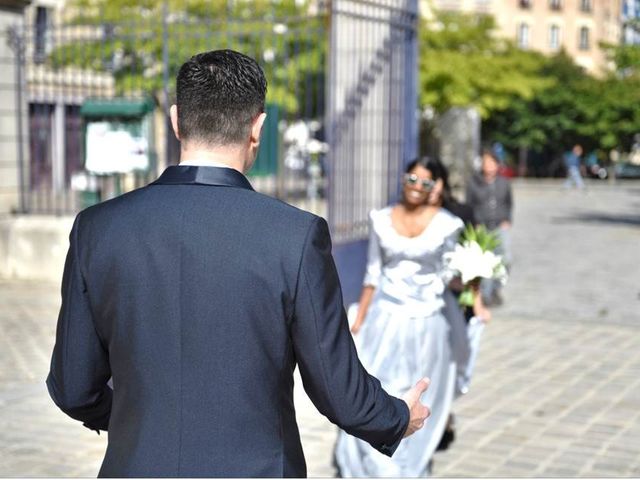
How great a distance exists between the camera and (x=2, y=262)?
45.6ft

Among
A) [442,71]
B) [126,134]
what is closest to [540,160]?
[442,71]

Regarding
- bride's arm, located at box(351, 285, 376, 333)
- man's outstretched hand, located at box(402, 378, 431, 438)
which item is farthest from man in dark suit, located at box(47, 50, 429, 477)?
bride's arm, located at box(351, 285, 376, 333)

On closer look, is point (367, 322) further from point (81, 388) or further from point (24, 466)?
point (81, 388)

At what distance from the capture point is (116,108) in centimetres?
1340

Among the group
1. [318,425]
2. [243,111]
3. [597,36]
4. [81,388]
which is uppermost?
[597,36]

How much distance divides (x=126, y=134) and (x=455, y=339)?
782 cm

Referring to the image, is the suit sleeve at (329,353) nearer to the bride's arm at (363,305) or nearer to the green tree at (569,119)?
the bride's arm at (363,305)

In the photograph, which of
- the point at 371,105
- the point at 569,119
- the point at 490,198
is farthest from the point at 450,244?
the point at 569,119

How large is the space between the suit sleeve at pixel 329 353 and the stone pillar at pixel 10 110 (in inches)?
473

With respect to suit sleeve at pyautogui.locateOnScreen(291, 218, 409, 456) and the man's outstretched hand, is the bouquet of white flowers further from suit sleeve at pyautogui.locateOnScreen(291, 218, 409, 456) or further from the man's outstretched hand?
suit sleeve at pyautogui.locateOnScreen(291, 218, 409, 456)

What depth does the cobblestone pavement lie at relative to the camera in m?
6.35

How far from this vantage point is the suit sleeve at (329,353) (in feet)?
7.66

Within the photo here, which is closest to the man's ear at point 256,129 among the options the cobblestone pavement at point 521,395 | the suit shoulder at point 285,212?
the suit shoulder at point 285,212

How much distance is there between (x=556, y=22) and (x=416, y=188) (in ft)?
249
